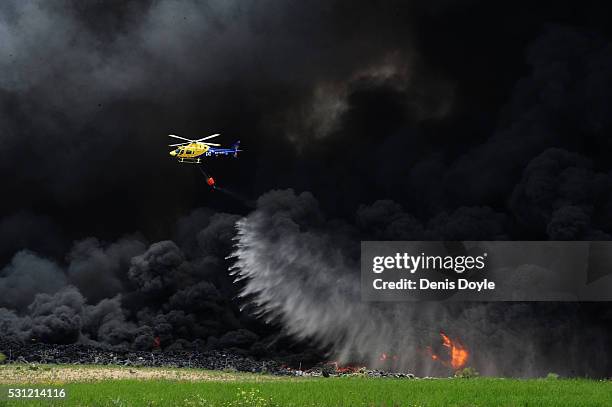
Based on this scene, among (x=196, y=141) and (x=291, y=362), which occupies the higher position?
(x=196, y=141)

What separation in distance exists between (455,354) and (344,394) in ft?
223

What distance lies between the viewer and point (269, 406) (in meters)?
47.9

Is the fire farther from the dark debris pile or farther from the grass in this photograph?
the grass

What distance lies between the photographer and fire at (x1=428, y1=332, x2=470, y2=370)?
381 feet

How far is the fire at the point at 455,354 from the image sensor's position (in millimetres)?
116188

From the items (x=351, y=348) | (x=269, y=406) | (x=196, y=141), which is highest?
(x=196, y=141)

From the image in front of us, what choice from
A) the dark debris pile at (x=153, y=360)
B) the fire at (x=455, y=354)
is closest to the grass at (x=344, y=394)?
the dark debris pile at (x=153, y=360)

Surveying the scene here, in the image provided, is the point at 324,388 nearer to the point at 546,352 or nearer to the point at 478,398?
the point at 478,398

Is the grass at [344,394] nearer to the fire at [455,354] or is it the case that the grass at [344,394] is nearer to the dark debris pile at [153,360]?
the dark debris pile at [153,360]

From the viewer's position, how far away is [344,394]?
53.6 metres

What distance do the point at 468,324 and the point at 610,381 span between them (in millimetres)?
55784

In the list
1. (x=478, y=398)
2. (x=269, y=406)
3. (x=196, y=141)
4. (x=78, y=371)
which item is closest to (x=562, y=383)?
(x=478, y=398)

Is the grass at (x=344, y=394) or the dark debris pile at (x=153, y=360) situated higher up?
the dark debris pile at (x=153, y=360)

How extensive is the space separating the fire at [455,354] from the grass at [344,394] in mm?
52010
